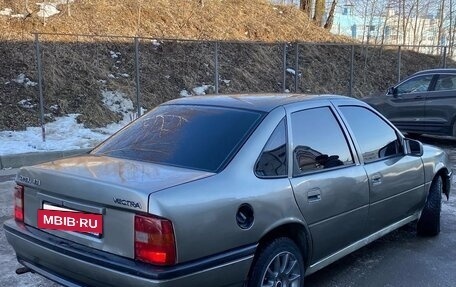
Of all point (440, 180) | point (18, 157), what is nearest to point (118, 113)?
point (18, 157)

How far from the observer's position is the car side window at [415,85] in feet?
39.4

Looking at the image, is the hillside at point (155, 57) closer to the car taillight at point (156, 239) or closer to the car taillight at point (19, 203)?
the car taillight at point (19, 203)

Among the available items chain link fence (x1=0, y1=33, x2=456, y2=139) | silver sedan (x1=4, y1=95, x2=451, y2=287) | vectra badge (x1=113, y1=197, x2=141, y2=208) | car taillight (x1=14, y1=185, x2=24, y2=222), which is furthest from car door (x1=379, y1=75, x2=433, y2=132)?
vectra badge (x1=113, y1=197, x2=141, y2=208)

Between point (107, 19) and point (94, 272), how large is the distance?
525 inches

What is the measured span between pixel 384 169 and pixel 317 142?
0.89m

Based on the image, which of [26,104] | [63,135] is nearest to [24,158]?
[63,135]

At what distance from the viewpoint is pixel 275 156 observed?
3.60m

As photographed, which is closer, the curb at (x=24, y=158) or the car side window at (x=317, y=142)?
the car side window at (x=317, y=142)

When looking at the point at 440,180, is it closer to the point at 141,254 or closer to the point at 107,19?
the point at 141,254

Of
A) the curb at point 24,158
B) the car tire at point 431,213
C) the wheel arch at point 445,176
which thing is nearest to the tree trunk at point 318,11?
the curb at point 24,158

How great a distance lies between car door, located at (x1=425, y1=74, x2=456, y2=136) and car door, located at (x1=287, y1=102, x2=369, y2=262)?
26.9 feet

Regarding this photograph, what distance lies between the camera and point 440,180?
5594 millimetres

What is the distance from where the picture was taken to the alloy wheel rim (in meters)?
3.46

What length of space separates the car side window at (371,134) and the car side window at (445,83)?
750cm
